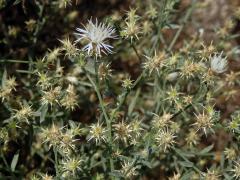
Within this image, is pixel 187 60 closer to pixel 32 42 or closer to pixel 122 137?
pixel 122 137

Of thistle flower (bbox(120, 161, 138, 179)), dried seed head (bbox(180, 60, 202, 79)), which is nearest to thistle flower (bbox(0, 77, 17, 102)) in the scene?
thistle flower (bbox(120, 161, 138, 179))

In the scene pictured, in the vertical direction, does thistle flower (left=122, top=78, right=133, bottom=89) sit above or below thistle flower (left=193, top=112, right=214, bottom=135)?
above

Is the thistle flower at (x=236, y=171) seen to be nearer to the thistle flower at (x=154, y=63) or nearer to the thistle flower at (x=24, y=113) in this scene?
the thistle flower at (x=154, y=63)

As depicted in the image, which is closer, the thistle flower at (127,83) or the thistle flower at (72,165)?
the thistle flower at (72,165)

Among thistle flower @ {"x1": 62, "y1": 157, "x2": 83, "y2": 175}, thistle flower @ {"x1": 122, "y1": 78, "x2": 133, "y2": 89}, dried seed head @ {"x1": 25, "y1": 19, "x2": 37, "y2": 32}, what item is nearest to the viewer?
thistle flower @ {"x1": 62, "y1": 157, "x2": 83, "y2": 175}

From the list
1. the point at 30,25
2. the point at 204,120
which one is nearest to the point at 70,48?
the point at 30,25

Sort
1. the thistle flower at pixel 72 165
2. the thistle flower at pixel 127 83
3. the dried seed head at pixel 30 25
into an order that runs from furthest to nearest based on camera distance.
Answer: the dried seed head at pixel 30 25 → the thistle flower at pixel 127 83 → the thistle flower at pixel 72 165

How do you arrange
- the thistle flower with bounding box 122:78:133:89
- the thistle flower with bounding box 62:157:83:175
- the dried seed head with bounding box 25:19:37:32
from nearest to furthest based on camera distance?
the thistle flower with bounding box 62:157:83:175 < the thistle flower with bounding box 122:78:133:89 < the dried seed head with bounding box 25:19:37:32

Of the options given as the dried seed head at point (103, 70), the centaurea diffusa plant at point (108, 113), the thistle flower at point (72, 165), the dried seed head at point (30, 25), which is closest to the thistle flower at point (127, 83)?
the centaurea diffusa plant at point (108, 113)

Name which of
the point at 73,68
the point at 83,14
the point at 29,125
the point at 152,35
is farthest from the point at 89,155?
the point at 83,14

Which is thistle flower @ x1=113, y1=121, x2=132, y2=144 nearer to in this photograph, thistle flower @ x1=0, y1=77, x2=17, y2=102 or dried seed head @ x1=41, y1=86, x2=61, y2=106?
dried seed head @ x1=41, y1=86, x2=61, y2=106

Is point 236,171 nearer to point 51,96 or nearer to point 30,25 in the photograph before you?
point 51,96
